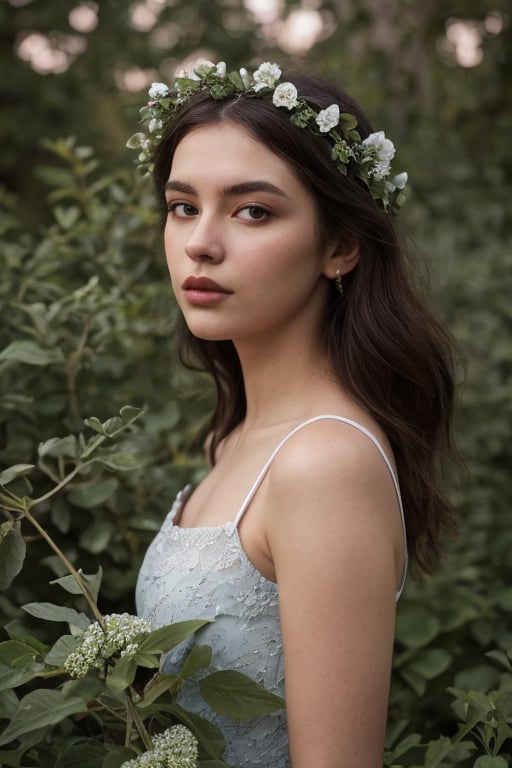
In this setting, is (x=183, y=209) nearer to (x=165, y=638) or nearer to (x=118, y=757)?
(x=165, y=638)

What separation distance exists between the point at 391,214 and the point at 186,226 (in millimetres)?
455

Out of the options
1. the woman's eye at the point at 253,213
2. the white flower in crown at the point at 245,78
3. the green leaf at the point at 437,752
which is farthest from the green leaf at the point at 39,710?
the white flower in crown at the point at 245,78


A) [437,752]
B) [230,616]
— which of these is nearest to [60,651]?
[230,616]

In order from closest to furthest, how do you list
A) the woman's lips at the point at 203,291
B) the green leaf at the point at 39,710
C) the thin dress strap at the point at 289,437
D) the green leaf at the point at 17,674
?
the green leaf at the point at 39,710, the green leaf at the point at 17,674, the thin dress strap at the point at 289,437, the woman's lips at the point at 203,291

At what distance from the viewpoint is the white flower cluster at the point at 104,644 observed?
1252 millimetres

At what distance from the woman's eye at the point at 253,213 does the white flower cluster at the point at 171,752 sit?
868 millimetres

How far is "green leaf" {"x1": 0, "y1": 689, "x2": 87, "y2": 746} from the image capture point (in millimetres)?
1189

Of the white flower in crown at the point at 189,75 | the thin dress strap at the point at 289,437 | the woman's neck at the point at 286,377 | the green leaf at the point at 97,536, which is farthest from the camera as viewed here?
the green leaf at the point at 97,536

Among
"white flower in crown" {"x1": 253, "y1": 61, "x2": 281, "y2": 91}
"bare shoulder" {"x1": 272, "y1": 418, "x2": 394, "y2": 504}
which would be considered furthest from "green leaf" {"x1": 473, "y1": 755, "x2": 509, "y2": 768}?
"white flower in crown" {"x1": 253, "y1": 61, "x2": 281, "y2": 91}

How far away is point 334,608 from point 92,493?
0.75 meters

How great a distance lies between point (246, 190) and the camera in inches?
64.5

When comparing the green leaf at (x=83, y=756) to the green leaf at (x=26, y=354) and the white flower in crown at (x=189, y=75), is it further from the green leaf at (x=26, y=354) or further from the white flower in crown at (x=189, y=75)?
the white flower in crown at (x=189, y=75)

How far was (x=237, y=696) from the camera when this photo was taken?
4.40ft

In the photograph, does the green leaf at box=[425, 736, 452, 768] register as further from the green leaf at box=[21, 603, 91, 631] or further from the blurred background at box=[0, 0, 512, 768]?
the green leaf at box=[21, 603, 91, 631]
